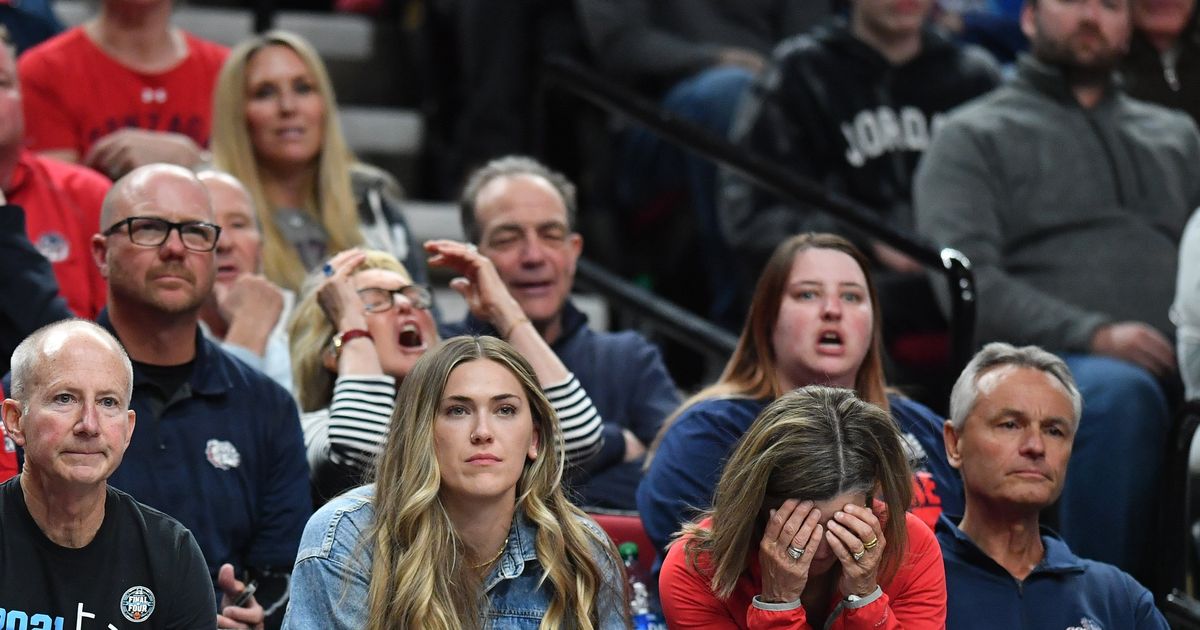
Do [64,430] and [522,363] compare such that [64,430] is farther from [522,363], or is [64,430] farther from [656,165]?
[656,165]

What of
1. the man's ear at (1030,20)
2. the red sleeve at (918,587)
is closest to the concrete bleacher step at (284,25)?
the man's ear at (1030,20)

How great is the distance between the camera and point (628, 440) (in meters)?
4.25

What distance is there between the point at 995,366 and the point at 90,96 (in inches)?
105

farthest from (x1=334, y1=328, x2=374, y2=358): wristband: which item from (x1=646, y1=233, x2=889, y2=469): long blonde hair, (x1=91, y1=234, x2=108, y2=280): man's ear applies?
(x1=646, y1=233, x2=889, y2=469): long blonde hair

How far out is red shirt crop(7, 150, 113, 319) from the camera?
433cm

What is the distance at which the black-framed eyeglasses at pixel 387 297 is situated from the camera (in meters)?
4.06

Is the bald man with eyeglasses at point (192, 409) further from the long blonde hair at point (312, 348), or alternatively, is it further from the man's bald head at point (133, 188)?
the long blonde hair at point (312, 348)

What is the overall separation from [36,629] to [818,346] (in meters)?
1.65

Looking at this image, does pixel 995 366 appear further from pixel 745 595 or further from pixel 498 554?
pixel 498 554

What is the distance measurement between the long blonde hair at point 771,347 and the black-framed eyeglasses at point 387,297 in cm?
63

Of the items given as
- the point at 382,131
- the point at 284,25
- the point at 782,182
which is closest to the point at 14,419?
the point at 782,182

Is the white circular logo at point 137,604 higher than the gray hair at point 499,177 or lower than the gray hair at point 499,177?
lower

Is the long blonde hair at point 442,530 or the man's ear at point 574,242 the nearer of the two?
the long blonde hair at point 442,530

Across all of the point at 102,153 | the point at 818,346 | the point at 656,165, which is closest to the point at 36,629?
the point at 818,346
